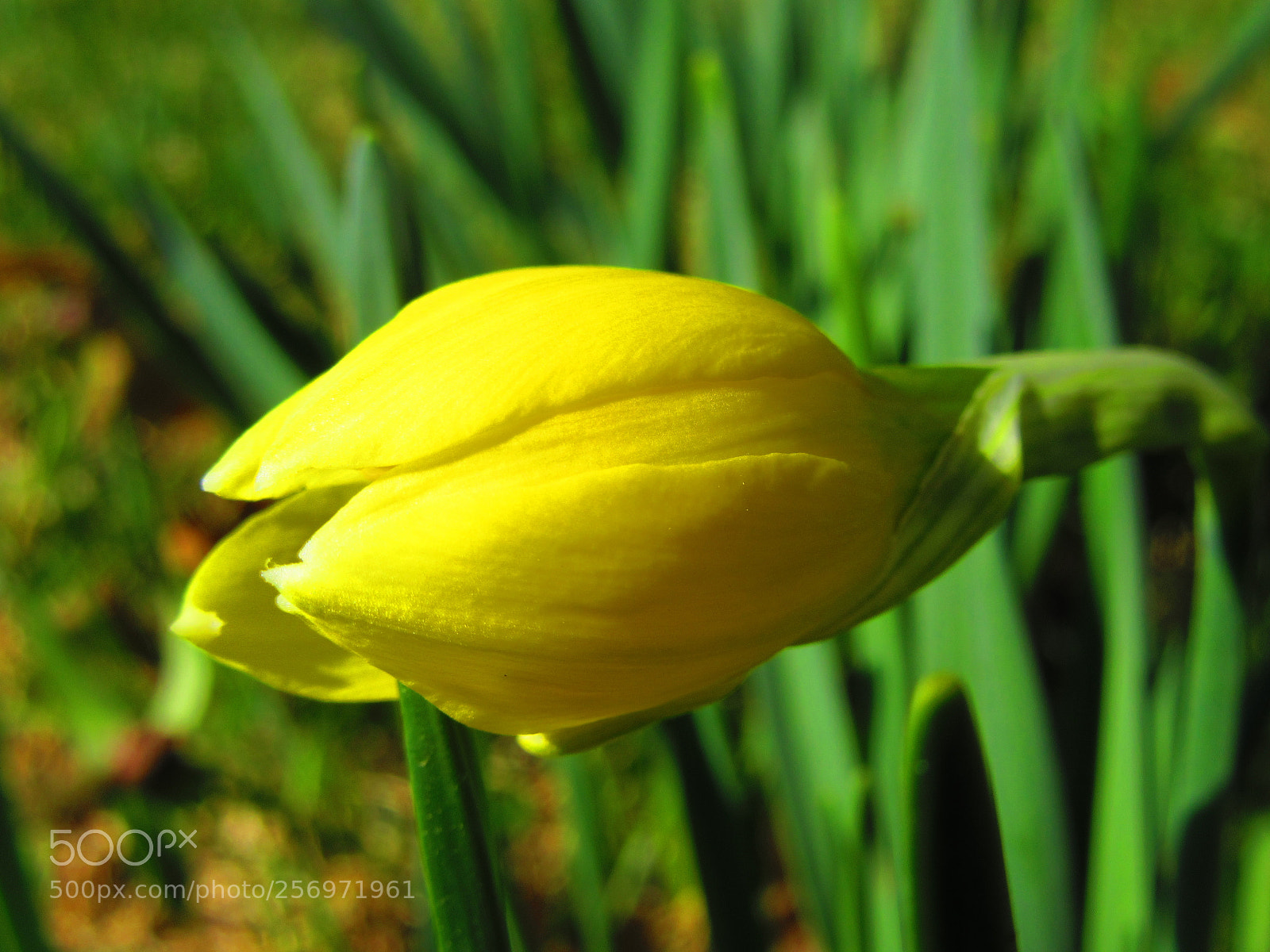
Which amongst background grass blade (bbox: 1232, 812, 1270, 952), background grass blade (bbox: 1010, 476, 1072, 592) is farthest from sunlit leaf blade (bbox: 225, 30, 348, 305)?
background grass blade (bbox: 1232, 812, 1270, 952)

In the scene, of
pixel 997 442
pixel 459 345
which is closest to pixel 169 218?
pixel 459 345

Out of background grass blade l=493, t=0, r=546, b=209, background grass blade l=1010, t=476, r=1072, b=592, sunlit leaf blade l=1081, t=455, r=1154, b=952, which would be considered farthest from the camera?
background grass blade l=493, t=0, r=546, b=209

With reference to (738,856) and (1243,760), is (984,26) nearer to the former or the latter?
(1243,760)

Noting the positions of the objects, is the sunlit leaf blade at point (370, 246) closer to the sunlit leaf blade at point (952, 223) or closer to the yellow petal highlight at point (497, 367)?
the yellow petal highlight at point (497, 367)

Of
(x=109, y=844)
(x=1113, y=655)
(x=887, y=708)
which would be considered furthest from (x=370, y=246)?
(x=109, y=844)

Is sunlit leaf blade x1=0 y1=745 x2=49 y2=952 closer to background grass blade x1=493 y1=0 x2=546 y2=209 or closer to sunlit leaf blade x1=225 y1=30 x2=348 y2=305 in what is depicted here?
sunlit leaf blade x1=225 y1=30 x2=348 y2=305
